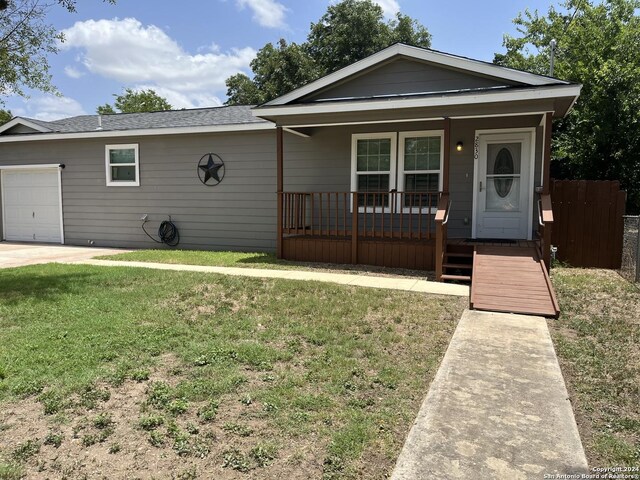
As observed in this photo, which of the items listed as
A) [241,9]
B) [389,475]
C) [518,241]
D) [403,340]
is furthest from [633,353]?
[241,9]

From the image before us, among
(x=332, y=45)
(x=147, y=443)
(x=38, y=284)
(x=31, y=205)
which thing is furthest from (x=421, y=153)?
(x=332, y=45)

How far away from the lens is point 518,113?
7.29m

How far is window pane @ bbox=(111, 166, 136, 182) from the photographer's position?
11773 millimetres

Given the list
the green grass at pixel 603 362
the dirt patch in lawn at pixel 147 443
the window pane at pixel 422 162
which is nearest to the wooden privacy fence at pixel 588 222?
the green grass at pixel 603 362

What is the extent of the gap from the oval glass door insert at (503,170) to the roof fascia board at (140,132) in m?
4.62

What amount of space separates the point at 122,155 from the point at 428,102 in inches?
316

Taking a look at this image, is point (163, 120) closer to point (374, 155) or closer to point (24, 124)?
point (24, 124)

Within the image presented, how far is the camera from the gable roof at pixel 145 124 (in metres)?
10.7

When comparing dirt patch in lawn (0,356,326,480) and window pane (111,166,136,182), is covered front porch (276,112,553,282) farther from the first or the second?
dirt patch in lawn (0,356,326,480)

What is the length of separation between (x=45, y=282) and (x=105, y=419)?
4.63 metres

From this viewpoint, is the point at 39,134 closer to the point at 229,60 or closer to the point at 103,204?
the point at 103,204

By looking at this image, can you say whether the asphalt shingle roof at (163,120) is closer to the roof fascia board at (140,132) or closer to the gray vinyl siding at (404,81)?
the roof fascia board at (140,132)

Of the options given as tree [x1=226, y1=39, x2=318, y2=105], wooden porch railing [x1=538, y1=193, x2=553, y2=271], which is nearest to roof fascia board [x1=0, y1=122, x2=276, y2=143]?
wooden porch railing [x1=538, y1=193, x2=553, y2=271]

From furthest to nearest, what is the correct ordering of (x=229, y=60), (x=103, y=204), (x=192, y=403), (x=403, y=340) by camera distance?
(x=229, y=60), (x=103, y=204), (x=403, y=340), (x=192, y=403)
